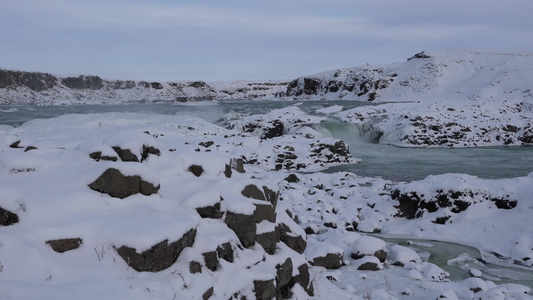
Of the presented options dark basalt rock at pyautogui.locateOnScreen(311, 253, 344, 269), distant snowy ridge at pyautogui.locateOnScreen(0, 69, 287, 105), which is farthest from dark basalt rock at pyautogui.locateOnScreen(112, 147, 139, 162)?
distant snowy ridge at pyautogui.locateOnScreen(0, 69, 287, 105)

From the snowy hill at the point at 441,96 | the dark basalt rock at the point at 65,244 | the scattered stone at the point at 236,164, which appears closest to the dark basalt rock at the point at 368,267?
the scattered stone at the point at 236,164

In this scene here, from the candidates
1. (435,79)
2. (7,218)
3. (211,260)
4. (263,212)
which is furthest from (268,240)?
(435,79)

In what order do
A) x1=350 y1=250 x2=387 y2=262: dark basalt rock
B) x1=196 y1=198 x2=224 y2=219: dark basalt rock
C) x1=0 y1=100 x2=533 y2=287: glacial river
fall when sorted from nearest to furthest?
x1=196 y1=198 x2=224 y2=219: dark basalt rock, x1=0 y1=100 x2=533 y2=287: glacial river, x1=350 y1=250 x2=387 y2=262: dark basalt rock

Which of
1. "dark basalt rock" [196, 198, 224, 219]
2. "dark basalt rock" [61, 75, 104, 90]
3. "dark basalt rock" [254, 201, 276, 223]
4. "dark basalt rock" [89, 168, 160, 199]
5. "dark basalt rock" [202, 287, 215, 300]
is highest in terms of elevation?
"dark basalt rock" [61, 75, 104, 90]

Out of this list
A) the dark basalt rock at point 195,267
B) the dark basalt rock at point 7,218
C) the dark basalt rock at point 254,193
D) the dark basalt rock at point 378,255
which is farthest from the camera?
the dark basalt rock at point 378,255

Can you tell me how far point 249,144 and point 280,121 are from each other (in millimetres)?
10669

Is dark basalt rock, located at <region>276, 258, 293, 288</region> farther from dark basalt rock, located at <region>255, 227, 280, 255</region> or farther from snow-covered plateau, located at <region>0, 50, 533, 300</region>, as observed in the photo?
dark basalt rock, located at <region>255, 227, 280, 255</region>

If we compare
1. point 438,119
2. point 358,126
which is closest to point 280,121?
point 358,126

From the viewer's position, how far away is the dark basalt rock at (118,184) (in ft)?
18.5

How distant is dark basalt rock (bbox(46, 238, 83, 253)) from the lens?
4684 millimetres

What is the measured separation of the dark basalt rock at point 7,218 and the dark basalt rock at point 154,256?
4.00 ft

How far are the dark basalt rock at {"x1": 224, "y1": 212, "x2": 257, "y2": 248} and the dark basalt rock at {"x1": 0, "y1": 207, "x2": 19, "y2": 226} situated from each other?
2.58m

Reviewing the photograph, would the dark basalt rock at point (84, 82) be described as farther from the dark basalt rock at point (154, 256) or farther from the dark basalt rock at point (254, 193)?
the dark basalt rock at point (154, 256)

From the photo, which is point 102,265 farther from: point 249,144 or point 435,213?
point 249,144
